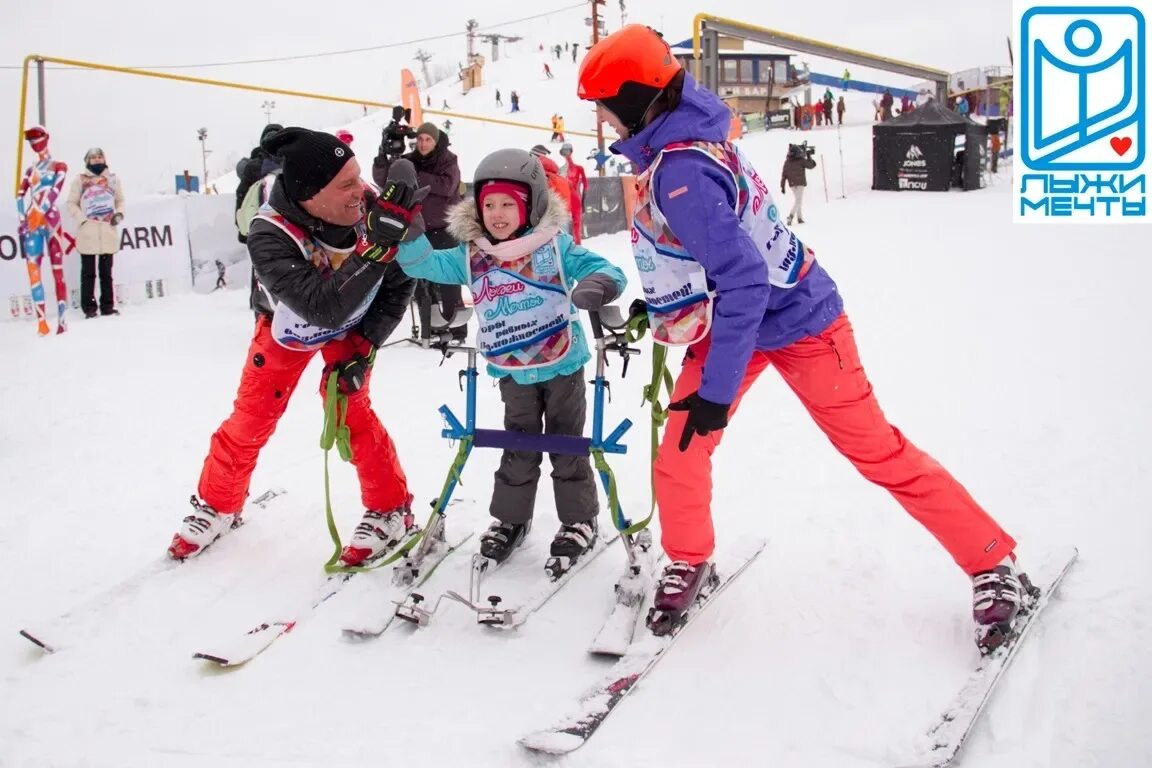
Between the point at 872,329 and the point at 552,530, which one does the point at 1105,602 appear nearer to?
the point at 552,530

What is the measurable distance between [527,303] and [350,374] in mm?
802

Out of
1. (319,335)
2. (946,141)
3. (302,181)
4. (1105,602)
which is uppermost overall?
(946,141)

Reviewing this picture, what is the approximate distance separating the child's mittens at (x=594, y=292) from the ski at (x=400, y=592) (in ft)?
4.15

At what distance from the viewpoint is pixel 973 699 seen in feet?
8.27

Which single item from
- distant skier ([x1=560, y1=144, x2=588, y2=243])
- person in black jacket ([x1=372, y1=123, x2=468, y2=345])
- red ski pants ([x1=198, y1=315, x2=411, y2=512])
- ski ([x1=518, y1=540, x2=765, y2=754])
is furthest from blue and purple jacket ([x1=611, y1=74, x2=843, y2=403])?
distant skier ([x1=560, y1=144, x2=588, y2=243])

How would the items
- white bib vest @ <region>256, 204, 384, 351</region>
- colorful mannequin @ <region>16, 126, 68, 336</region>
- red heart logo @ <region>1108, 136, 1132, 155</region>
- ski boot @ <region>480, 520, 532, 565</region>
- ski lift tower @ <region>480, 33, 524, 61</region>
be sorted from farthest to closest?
1. ski lift tower @ <region>480, 33, 524, 61</region>
2. red heart logo @ <region>1108, 136, 1132, 155</region>
3. colorful mannequin @ <region>16, 126, 68, 336</region>
4. ski boot @ <region>480, 520, 532, 565</region>
5. white bib vest @ <region>256, 204, 384, 351</region>

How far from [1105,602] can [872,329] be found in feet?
15.2

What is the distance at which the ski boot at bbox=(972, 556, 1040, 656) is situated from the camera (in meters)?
2.79

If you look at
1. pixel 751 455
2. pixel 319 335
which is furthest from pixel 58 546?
pixel 751 455

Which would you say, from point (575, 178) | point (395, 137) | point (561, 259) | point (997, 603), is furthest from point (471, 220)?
point (575, 178)

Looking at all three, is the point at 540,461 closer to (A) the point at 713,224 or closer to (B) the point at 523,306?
(B) the point at 523,306

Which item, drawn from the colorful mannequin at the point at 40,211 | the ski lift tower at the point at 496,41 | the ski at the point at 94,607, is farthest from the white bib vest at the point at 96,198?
the ski lift tower at the point at 496,41

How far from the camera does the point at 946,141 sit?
62.2 ft

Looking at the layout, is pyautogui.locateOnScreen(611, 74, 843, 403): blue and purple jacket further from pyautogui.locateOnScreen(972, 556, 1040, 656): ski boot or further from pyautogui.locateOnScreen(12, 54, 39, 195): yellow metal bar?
pyautogui.locateOnScreen(12, 54, 39, 195): yellow metal bar
